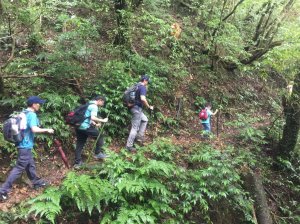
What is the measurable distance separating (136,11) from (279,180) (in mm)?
9069

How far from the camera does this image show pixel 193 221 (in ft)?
26.1

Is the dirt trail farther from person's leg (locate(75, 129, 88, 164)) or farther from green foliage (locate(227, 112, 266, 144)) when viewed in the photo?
green foliage (locate(227, 112, 266, 144))

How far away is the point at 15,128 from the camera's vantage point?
6.71 metres

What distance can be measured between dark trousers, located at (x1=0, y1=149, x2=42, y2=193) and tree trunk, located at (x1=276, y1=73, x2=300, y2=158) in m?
8.51

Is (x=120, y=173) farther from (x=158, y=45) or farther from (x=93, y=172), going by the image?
(x=158, y=45)

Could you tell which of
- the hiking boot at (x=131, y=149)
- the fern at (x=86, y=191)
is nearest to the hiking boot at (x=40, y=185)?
the fern at (x=86, y=191)

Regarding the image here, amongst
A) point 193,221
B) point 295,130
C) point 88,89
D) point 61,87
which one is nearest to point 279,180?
point 295,130

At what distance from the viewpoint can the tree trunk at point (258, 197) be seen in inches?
356

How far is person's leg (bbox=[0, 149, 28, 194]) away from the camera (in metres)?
6.81

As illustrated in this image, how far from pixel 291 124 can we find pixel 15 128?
9102 millimetres

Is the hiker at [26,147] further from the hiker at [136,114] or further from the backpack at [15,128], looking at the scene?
the hiker at [136,114]

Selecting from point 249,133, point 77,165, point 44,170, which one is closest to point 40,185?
point 44,170

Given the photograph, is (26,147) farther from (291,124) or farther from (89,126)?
(291,124)

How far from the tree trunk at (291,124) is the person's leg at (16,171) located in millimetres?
8648
